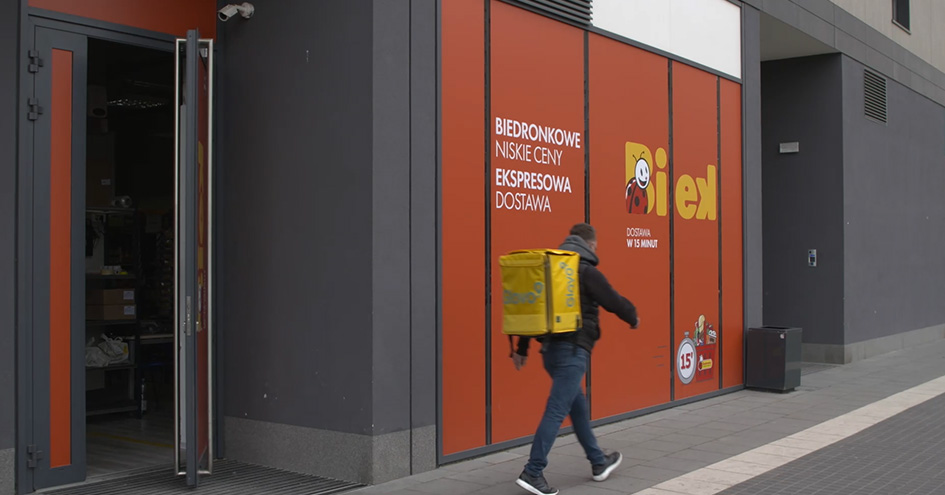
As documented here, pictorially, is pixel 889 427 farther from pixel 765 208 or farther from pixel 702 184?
pixel 765 208

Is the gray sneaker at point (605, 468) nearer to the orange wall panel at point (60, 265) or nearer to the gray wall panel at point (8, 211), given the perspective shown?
the orange wall panel at point (60, 265)

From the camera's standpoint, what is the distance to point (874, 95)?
634 inches

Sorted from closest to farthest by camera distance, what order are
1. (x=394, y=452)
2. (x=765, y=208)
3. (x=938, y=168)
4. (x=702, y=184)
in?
(x=394, y=452)
(x=702, y=184)
(x=765, y=208)
(x=938, y=168)

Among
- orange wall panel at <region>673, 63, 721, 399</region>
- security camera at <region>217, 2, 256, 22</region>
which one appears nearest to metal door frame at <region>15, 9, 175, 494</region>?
security camera at <region>217, 2, 256, 22</region>

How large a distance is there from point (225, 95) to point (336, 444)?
9.74 feet

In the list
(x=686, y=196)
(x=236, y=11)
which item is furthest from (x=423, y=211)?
(x=686, y=196)

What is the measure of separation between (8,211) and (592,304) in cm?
396

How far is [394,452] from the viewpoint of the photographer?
6637mm

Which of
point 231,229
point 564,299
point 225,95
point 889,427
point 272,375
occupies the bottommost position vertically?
point 889,427

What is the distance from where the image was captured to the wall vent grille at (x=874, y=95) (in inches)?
623

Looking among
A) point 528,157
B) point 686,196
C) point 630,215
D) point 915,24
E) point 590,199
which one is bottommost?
point 630,215

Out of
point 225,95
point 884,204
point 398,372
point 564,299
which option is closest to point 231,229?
point 225,95

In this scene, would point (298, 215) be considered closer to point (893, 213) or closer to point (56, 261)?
point (56, 261)

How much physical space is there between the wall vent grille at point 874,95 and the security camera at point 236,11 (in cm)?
1208
